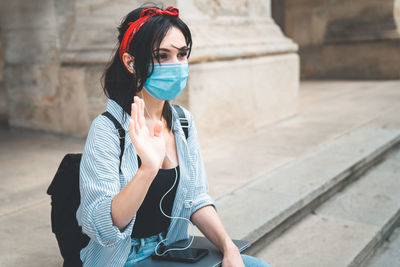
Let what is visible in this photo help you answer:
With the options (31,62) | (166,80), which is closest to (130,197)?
(166,80)

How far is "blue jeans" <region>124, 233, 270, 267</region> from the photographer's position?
1636mm

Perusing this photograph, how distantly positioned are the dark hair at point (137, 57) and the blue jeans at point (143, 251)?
50cm

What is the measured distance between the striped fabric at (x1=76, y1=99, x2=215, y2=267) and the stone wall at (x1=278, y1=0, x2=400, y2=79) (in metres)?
9.89

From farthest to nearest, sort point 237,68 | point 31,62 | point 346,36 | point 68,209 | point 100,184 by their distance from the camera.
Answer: point 346,36 → point 31,62 → point 237,68 → point 68,209 → point 100,184

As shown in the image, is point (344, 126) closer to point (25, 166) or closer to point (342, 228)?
point (342, 228)

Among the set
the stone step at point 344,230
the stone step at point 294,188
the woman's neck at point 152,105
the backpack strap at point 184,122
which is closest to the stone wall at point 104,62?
the stone step at point 294,188

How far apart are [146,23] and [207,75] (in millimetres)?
2857

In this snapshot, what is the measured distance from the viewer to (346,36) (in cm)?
1084

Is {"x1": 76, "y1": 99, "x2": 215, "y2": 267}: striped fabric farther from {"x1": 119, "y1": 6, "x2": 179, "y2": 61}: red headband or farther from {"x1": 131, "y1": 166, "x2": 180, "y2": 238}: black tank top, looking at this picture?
{"x1": 119, "y1": 6, "x2": 179, "y2": 61}: red headband

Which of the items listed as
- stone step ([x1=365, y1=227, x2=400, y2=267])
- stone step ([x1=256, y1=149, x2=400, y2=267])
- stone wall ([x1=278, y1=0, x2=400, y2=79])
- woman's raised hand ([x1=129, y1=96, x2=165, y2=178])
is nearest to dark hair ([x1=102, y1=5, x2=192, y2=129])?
woman's raised hand ([x1=129, y1=96, x2=165, y2=178])

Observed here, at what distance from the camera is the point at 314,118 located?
238 inches

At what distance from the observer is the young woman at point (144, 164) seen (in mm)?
1399

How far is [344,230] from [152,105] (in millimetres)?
1792

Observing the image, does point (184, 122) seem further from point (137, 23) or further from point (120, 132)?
point (137, 23)
